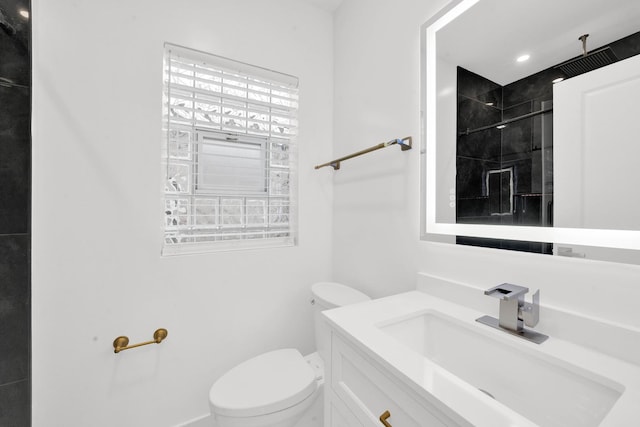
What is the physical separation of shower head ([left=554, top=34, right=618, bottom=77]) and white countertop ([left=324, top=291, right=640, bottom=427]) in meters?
0.70

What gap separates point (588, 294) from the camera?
649mm

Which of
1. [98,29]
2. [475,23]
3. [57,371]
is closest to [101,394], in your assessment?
[57,371]

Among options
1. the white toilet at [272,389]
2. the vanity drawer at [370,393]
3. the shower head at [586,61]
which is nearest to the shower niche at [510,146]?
the shower head at [586,61]

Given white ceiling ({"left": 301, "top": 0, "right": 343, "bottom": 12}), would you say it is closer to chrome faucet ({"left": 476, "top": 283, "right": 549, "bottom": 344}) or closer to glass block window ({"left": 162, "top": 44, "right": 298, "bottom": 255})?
glass block window ({"left": 162, "top": 44, "right": 298, "bottom": 255})

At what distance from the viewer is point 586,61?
26.2 inches

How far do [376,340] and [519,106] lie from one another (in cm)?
82

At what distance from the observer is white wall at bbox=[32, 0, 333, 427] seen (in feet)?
3.37

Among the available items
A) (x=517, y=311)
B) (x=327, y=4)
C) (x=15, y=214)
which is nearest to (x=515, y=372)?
(x=517, y=311)

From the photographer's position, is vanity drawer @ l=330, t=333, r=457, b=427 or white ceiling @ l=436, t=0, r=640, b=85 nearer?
vanity drawer @ l=330, t=333, r=457, b=427

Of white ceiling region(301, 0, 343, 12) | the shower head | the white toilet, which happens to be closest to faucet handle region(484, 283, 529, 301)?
the white toilet

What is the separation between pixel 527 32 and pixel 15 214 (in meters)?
1.85

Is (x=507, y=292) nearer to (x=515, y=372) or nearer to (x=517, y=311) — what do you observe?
(x=517, y=311)

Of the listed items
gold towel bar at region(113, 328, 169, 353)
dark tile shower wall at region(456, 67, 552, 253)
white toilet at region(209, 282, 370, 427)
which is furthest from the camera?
gold towel bar at region(113, 328, 169, 353)

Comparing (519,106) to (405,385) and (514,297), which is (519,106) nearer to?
(514,297)
